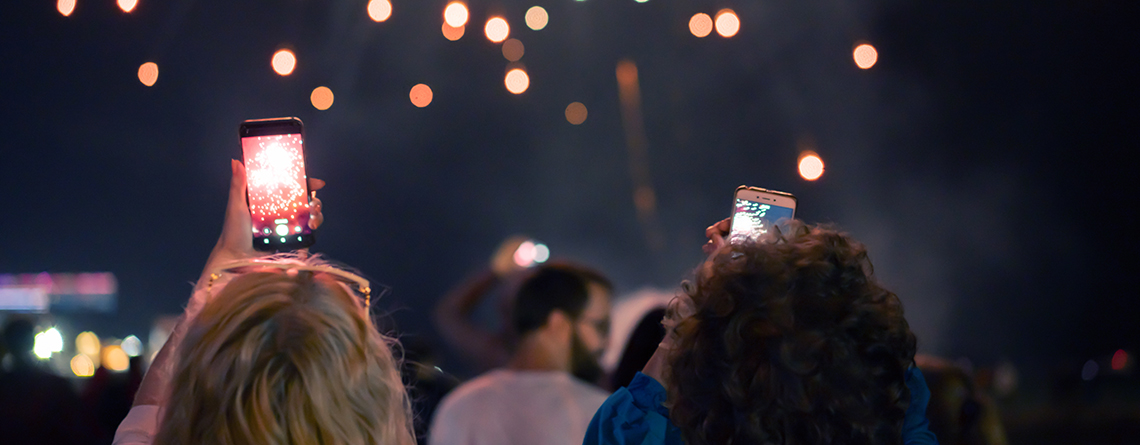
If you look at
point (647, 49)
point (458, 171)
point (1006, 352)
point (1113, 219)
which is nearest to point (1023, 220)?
point (1113, 219)

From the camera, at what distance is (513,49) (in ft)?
31.6

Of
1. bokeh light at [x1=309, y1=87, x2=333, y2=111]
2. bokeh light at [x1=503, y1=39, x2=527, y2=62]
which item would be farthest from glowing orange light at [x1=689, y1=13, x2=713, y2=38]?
bokeh light at [x1=309, y1=87, x2=333, y2=111]

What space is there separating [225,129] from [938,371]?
7.81 m

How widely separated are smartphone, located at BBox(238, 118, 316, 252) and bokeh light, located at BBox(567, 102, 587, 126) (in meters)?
9.53

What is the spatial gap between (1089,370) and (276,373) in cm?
1516

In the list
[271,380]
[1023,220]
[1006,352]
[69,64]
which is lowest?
[1006,352]

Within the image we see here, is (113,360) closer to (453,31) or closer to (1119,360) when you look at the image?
(453,31)

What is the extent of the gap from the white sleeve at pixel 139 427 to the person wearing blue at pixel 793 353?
2.36 ft

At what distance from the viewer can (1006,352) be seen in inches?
504

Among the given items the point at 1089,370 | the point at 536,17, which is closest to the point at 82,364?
the point at 536,17

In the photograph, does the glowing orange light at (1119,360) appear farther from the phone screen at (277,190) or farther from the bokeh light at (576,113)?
the phone screen at (277,190)

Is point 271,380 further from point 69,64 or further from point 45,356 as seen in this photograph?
point 69,64

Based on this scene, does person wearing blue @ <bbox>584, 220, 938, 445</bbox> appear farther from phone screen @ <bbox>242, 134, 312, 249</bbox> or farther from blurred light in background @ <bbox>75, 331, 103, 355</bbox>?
blurred light in background @ <bbox>75, 331, 103, 355</bbox>

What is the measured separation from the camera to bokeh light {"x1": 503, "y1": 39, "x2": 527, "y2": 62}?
9242 mm
